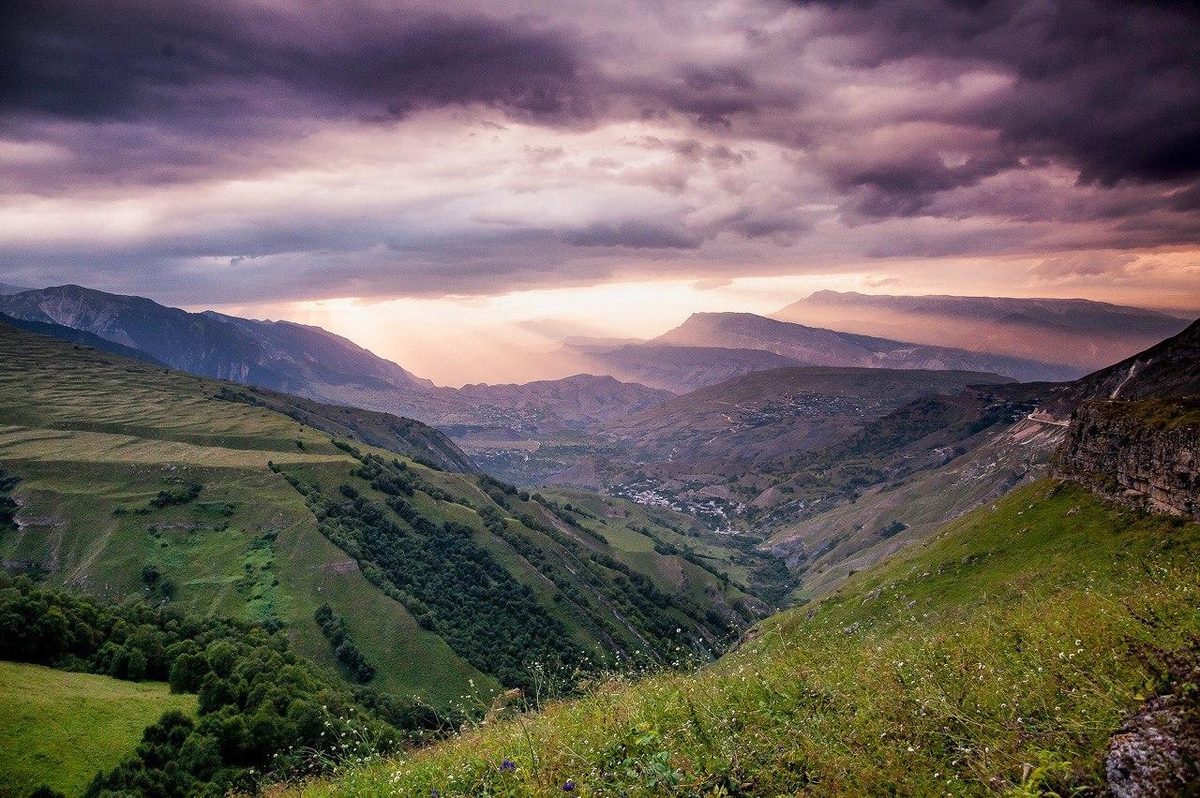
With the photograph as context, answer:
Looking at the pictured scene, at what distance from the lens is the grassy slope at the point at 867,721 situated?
8.89 m

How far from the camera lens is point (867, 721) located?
10.9 metres

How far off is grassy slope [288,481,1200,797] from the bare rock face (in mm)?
477

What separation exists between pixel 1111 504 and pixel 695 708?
294ft

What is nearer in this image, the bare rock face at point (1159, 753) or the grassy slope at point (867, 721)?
the bare rock face at point (1159, 753)

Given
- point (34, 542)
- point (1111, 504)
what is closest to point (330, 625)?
point (34, 542)

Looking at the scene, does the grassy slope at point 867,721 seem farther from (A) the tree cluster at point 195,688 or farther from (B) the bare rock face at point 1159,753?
Answer: (A) the tree cluster at point 195,688

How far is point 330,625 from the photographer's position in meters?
138

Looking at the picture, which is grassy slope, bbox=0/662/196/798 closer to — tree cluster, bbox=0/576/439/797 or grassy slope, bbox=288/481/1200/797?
tree cluster, bbox=0/576/439/797

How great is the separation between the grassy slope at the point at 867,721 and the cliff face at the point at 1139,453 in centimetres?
6582

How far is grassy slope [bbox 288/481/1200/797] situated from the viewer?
889 cm

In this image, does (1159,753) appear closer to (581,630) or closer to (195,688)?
(195,688)

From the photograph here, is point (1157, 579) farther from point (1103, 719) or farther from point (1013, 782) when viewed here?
point (1013, 782)

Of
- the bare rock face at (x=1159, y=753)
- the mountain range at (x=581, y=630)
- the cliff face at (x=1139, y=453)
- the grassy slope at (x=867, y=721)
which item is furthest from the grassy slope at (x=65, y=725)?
the cliff face at (x=1139, y=453)

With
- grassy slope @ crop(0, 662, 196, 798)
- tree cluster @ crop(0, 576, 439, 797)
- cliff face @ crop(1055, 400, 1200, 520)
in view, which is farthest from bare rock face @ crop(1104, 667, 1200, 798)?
cliff face @ crop(1055, 400, 1200, 520)
